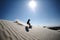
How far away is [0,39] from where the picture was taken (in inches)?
117

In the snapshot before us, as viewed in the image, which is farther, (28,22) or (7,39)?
(28,22)

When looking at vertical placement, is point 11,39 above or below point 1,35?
below

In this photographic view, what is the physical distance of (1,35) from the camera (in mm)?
3193

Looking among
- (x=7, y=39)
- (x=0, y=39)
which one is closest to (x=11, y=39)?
(x=7, y=39)

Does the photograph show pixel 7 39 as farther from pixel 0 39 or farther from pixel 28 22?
pixel 28 22

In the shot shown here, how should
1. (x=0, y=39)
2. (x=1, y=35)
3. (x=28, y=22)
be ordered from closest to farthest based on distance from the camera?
(x=0, y=39) < (x=1, y=35) < (x=28, y=22)

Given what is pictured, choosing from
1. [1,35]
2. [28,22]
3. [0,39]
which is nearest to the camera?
[0,39]

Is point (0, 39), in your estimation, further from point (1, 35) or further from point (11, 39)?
point (11, 39)

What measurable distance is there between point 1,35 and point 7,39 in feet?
1.33

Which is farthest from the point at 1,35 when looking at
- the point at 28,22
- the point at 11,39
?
the point at 28,22

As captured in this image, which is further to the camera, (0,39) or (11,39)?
(11,39)

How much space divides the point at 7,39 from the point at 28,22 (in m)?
4.34

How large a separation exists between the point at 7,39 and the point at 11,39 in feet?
0.74

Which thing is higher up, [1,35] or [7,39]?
[1,35]
